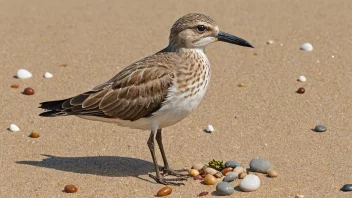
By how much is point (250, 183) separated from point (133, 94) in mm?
1710

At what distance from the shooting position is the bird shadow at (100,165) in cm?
845

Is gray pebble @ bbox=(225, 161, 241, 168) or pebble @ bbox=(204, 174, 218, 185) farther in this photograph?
gray pebble @ bbox=(225, 161, 241, 168)

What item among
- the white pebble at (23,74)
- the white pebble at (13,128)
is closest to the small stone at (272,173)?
the white pebble at (13,128)

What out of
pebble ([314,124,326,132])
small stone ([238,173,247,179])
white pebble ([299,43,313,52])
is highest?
white pebble ([299,43,313,52])

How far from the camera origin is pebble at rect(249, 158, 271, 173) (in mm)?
8242

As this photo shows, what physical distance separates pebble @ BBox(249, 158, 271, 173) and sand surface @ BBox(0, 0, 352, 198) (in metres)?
0.18

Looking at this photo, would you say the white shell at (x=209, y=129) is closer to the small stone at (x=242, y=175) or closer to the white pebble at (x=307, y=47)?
the small stone at (x=242, y=175)

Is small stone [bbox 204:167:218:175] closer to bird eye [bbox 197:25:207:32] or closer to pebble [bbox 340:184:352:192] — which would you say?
pebble [bbox 340:184:352:192]

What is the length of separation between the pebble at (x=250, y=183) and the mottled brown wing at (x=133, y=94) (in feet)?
4.22

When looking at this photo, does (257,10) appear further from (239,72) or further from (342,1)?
(239,72)

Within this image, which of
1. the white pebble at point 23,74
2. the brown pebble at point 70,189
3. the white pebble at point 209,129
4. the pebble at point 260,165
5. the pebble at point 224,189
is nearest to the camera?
the pebble at point 224,189

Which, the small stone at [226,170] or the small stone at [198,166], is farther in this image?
the small stone at [198,166]

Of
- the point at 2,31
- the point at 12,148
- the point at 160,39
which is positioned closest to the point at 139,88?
the point at 12,148

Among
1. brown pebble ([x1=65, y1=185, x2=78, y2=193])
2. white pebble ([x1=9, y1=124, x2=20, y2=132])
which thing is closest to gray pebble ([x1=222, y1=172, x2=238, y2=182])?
brown pebble ([x1=65, y1=185, x2=78, y2=193])
